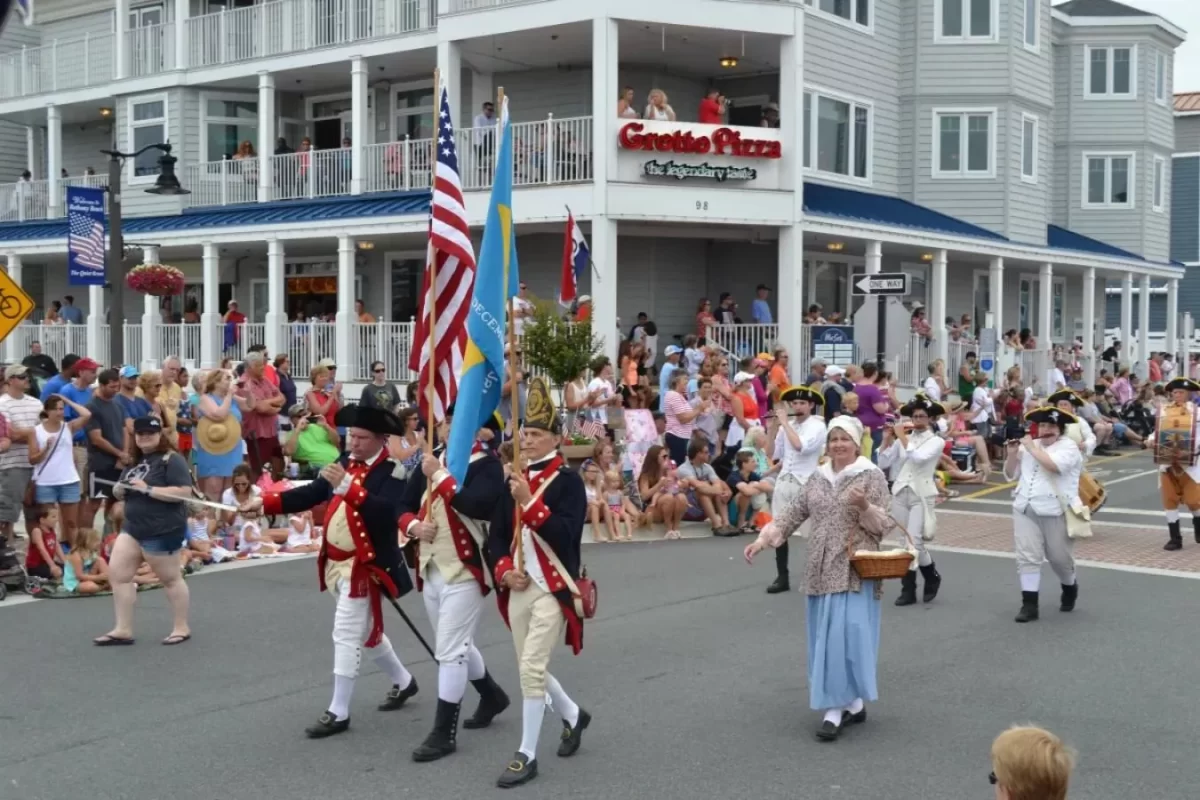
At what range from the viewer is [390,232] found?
2512cm

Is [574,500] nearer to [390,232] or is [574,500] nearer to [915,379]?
[390,232]

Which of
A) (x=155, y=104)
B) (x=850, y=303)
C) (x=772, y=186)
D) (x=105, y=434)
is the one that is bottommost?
(x=105, y=434)

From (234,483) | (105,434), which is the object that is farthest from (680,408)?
(105,434)

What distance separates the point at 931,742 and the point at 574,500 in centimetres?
240

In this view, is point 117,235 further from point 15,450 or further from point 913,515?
point 913,515

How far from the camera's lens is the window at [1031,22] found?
3152cm

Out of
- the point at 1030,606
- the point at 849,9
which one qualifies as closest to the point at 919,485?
the point at 1030,606

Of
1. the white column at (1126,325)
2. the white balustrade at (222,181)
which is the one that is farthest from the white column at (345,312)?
the white column at (1126,325)

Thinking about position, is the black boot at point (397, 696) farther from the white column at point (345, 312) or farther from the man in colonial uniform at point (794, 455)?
the white column at point (345, 312)

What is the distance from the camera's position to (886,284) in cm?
1980

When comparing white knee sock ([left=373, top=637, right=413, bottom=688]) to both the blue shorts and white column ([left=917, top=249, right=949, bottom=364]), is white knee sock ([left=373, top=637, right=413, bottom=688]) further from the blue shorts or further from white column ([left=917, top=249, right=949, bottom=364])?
white column ([left=917, top=249, right=949, bottom=364])

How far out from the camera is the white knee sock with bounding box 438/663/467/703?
7.04 m

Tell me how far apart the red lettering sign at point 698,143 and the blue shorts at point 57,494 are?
12896mm

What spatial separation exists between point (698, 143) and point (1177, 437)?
36.6 ft
